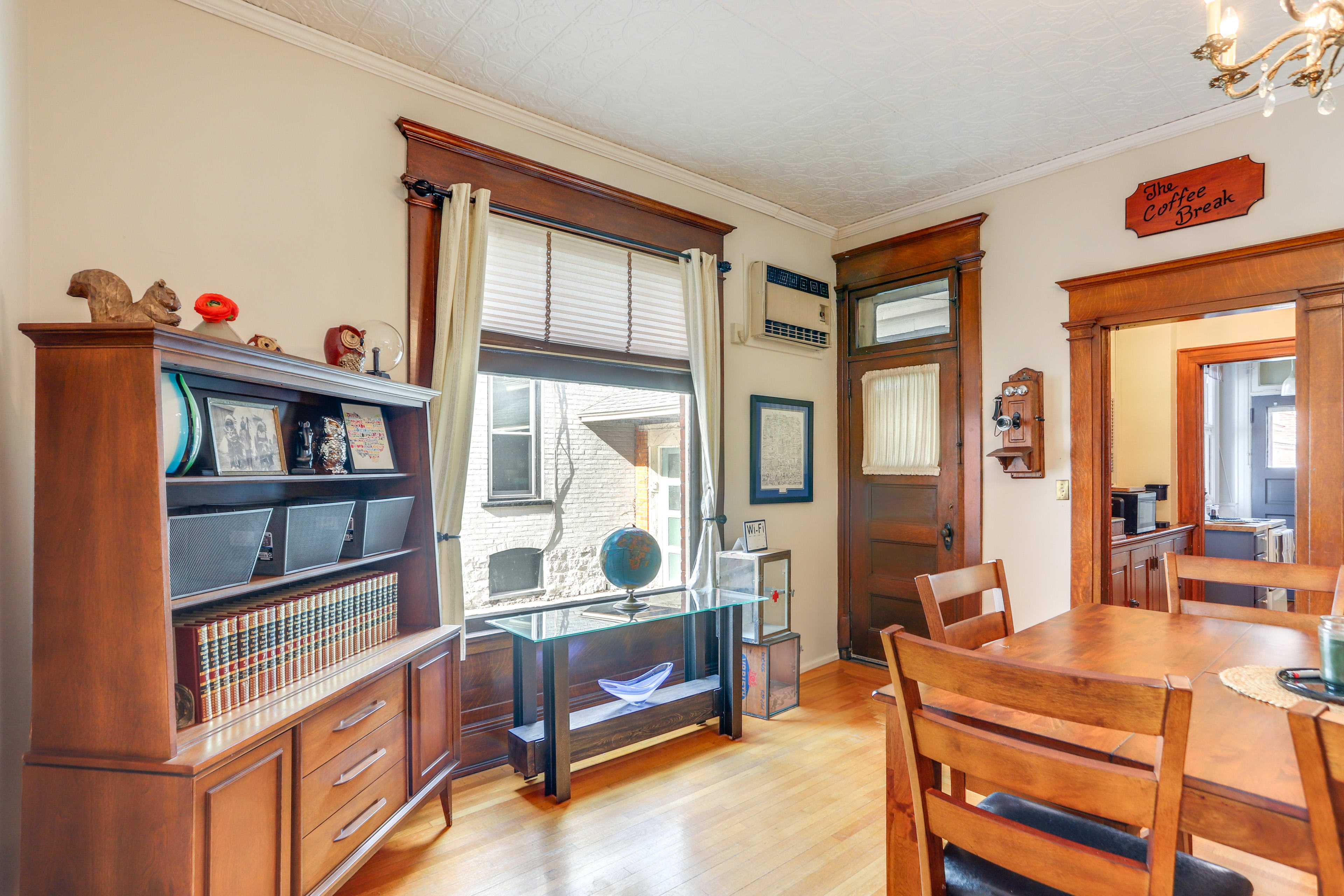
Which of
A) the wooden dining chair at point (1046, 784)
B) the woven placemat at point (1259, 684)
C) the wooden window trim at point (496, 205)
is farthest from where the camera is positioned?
the wooden window trim at point (496, 205)

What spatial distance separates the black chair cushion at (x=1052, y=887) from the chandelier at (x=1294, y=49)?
1.65 metres

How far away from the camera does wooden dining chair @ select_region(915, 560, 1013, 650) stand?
6.15 ft

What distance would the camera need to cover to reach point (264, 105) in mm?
2412

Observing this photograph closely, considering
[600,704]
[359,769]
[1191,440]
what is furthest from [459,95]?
[1191,440]

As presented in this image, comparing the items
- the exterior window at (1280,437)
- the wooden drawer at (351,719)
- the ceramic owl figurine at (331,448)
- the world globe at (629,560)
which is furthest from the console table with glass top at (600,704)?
the exterior window at (1280,437)

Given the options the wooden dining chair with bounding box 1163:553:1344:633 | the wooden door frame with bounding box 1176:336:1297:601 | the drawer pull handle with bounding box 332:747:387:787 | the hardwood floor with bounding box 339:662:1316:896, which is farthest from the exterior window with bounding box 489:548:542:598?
the wooden door frame with bounding box 1176:336:1297:601

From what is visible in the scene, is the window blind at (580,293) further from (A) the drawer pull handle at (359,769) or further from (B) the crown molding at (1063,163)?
(A) the drawer pull handle at (359,769)

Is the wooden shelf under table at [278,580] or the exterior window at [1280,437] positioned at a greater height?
the exterior window at [1280,437]

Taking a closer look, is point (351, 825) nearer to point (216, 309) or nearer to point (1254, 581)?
point (216, 309)

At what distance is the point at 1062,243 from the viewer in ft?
11.8

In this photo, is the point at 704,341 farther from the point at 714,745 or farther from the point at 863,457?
the point at 714,745

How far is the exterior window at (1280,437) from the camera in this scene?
6.56 meters

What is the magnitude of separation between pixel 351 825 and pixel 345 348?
5.07 feet

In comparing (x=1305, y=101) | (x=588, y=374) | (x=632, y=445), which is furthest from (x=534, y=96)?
(x=1305, y=101)
